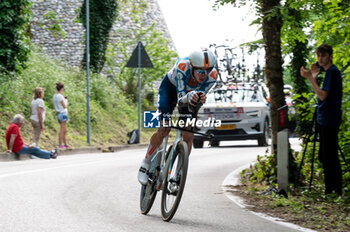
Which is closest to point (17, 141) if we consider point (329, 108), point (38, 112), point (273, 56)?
point (38, 112)

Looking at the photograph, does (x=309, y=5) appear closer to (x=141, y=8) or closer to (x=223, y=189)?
(x=223, y=189)

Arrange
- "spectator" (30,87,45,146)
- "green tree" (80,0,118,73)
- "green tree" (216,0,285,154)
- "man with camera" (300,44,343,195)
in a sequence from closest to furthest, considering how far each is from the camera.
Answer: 1. "man with camera" (300,44,343,195)
2. "green tree" (216,0,285,154)
3. "spectator" (30,87,45,146)
4. "green tree" (80,0,118,73)

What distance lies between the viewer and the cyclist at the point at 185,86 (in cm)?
714

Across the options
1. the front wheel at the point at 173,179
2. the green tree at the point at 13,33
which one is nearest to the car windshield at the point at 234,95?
the green tree at the point at 13,33

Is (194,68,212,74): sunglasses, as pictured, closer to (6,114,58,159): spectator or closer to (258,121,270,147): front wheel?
(6,114,58,159): spectator

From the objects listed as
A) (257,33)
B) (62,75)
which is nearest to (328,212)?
(257,33)

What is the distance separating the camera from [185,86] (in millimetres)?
7387

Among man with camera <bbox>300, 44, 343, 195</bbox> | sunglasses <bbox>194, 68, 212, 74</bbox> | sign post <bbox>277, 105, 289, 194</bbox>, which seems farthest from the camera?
sign post <bbox>277, 105, 289, 194</bbox>

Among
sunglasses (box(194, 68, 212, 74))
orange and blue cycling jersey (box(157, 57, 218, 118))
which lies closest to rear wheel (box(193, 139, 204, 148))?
orange and blue cycling jersey (box(157, 57, 218, 118))

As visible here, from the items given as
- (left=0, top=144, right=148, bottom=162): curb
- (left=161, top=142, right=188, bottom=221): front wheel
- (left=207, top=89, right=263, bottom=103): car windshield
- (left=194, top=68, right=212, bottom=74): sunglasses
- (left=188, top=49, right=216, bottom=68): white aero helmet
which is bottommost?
(left=0, top=144, right=148, bottom=162): curb

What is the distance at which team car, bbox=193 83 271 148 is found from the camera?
20.0 meters

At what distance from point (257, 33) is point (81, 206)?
4.95m

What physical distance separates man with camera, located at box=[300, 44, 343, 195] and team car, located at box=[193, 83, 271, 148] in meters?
10.9

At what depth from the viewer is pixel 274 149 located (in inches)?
447
